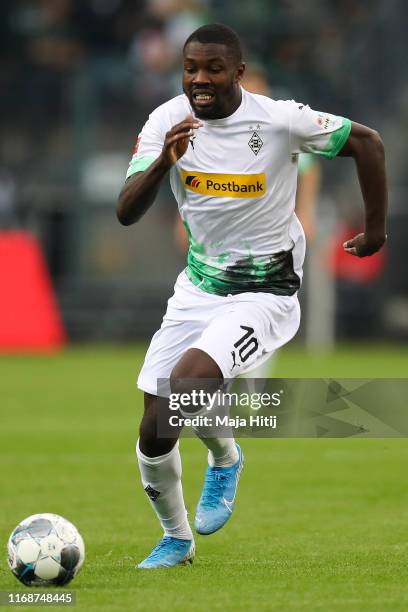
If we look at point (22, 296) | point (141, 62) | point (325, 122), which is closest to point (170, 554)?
point (325, 122)

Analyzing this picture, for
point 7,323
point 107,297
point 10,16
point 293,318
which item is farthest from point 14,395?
point 10,16

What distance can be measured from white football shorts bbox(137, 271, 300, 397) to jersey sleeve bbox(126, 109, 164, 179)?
Answer: 751 mm

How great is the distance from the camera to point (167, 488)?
6.60 meters

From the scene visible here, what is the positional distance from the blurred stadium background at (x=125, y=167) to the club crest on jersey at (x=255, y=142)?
518 inches

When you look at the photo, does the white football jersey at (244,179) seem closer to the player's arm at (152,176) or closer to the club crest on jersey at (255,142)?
the club crest on jersey at (255,142)

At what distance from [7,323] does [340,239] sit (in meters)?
4.91

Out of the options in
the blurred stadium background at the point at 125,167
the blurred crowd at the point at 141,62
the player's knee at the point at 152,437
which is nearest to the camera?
the player's knee at the point at 152,437

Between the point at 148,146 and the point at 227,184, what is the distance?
0.43 m

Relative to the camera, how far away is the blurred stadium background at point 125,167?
20594mm

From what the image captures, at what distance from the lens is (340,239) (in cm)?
2025

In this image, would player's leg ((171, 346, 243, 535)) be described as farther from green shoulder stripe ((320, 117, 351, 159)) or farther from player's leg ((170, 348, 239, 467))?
green shoulder stripe ((320, 117, 351, 159))

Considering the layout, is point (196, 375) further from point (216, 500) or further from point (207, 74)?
point (207, 74)

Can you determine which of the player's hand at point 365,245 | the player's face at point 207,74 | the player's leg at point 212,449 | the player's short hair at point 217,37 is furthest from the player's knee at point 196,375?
the player's short hair at point 217,37

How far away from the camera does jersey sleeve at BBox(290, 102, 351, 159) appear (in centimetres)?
658
